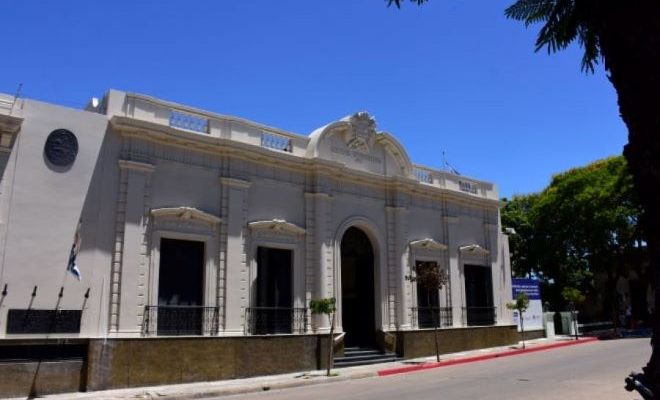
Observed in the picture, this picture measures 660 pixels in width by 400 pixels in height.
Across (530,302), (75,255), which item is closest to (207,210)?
(75,255)

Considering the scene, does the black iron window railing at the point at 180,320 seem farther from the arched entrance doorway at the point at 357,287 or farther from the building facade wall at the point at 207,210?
the arched entrance doorway at the point at 357,287

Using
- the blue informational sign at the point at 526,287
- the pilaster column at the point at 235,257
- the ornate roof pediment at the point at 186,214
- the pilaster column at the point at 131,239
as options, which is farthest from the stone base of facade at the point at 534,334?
the pilaster column at the point at 131,239

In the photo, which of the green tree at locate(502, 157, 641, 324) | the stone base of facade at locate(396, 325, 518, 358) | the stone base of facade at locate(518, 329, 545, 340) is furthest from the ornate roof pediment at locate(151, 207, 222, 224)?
the green tree at locate(502, 157, 641, 324)

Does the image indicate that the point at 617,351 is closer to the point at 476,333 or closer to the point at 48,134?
the point at 476,333

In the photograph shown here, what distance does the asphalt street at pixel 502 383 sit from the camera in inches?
499

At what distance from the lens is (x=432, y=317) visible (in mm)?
23484

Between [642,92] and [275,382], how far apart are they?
14.3 meters

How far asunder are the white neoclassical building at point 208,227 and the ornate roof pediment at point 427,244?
8cm

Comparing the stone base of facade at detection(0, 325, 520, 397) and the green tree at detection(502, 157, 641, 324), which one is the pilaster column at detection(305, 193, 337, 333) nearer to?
the stone base of facade at detection(0, 325, 520, 397)

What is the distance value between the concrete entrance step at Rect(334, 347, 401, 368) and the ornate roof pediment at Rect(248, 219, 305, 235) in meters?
4.46

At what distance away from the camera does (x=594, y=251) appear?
37.3 meters

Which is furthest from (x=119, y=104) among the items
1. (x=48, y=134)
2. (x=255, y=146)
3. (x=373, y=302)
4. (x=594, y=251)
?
(x=594, y=251)

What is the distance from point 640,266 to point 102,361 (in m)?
35.4

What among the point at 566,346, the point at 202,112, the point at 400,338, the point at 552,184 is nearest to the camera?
the point at 202,112
